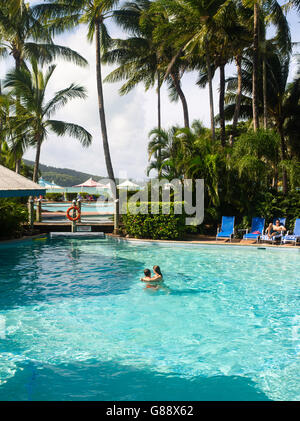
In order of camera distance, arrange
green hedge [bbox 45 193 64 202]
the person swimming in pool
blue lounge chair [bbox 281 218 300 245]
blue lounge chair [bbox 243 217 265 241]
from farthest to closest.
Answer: green hedge [bbox 45 193 64 202]
blue lounge chair [bbox 243 217 265 241]
blue lounge chair [bbox 281 218 300 245]
the person swimming in pool

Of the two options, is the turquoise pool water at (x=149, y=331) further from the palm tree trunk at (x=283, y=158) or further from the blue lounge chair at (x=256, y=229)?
the palm tree trunk at (x=283, y=158)

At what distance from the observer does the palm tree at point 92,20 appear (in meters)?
19.8

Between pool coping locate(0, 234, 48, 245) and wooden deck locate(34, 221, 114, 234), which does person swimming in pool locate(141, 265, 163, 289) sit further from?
wooden deck locate(34, 221, 114, 234)

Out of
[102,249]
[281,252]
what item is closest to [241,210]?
[281,252]

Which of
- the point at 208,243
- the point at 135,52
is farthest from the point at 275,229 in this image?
the point at 135,52

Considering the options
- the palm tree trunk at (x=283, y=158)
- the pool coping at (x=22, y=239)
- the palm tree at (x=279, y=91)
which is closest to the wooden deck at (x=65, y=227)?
the pool coping at (x=22, y=239)

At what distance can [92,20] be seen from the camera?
65.7 ft

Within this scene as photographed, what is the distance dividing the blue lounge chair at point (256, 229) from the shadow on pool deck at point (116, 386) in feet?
32.5

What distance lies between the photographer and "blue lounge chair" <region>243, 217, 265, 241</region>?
14.3 m

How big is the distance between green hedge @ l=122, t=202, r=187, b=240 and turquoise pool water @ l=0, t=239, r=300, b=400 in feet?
12.5

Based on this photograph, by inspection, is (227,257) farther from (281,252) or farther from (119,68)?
(119,68)

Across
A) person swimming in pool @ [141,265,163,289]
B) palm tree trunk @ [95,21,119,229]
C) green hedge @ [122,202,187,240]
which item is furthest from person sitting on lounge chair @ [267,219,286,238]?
palm tree trunk @ [95,21,119,229]

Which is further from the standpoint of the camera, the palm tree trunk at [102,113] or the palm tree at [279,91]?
the palm tree at [279,91]

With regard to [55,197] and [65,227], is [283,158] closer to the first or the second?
[65,227]
